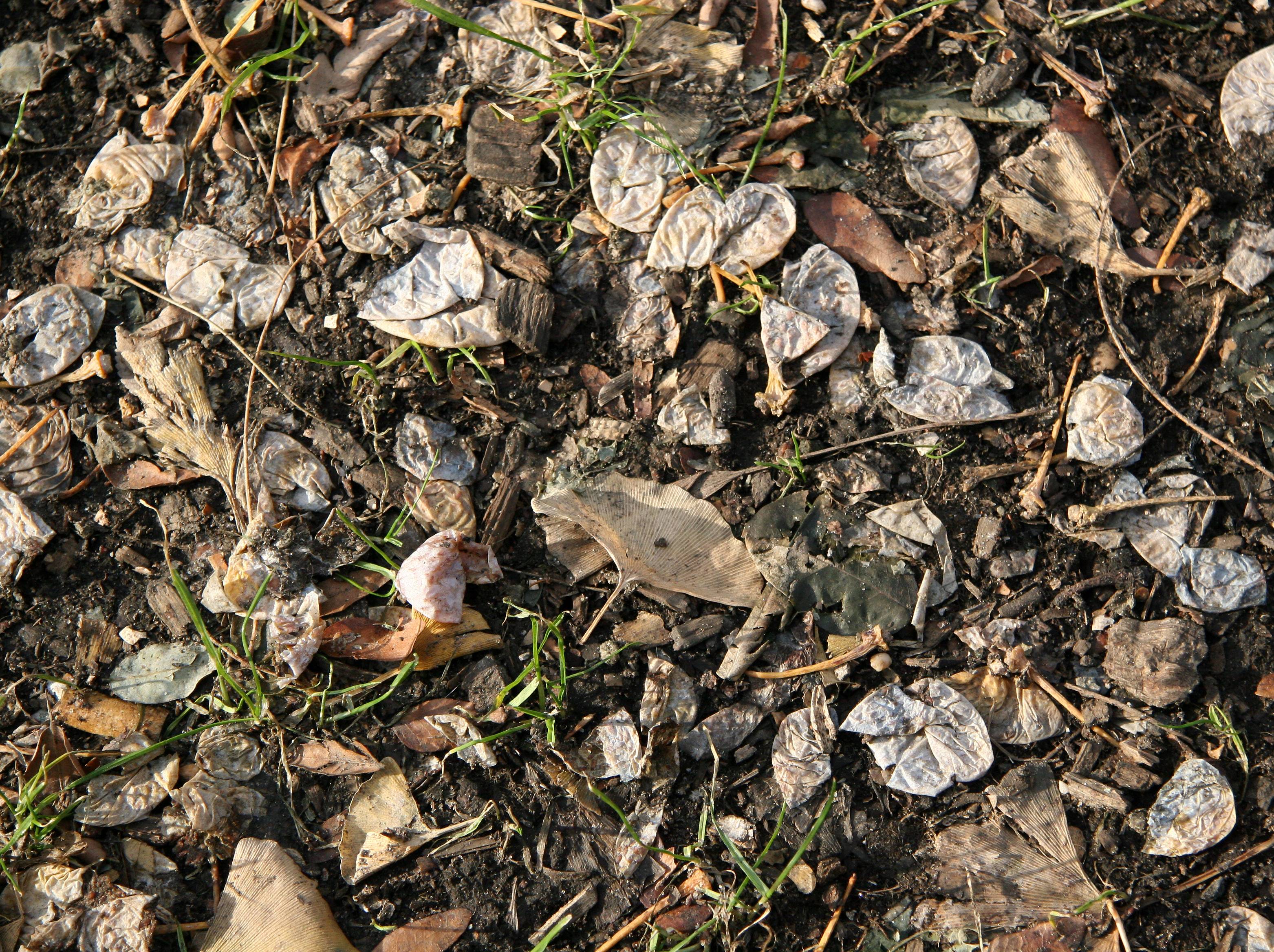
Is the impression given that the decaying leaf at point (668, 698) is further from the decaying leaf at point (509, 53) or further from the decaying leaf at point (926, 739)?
the decaying leaf at point (509, 53)

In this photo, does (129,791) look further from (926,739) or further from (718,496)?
(926,739)

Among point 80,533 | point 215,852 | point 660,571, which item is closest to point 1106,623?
point 660,571

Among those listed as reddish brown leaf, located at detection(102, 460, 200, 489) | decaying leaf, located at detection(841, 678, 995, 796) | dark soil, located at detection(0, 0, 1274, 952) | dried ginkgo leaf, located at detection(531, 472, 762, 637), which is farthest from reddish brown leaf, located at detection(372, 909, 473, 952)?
reddish brown leaf, located at detection(102, 460, 200, 489)

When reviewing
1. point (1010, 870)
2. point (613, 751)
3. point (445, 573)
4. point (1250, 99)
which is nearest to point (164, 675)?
point (445, 573)

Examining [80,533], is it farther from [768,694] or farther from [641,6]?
[641,6]

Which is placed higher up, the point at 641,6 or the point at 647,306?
the point at 641,6

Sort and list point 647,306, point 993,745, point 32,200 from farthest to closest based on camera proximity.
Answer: point 32,200
point 647,306
point 993,745

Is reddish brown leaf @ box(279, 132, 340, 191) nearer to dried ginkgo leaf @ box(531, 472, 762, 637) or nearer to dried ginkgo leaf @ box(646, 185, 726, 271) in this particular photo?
dried ginkgo leaf @ box(646, 185, 726, 271)
